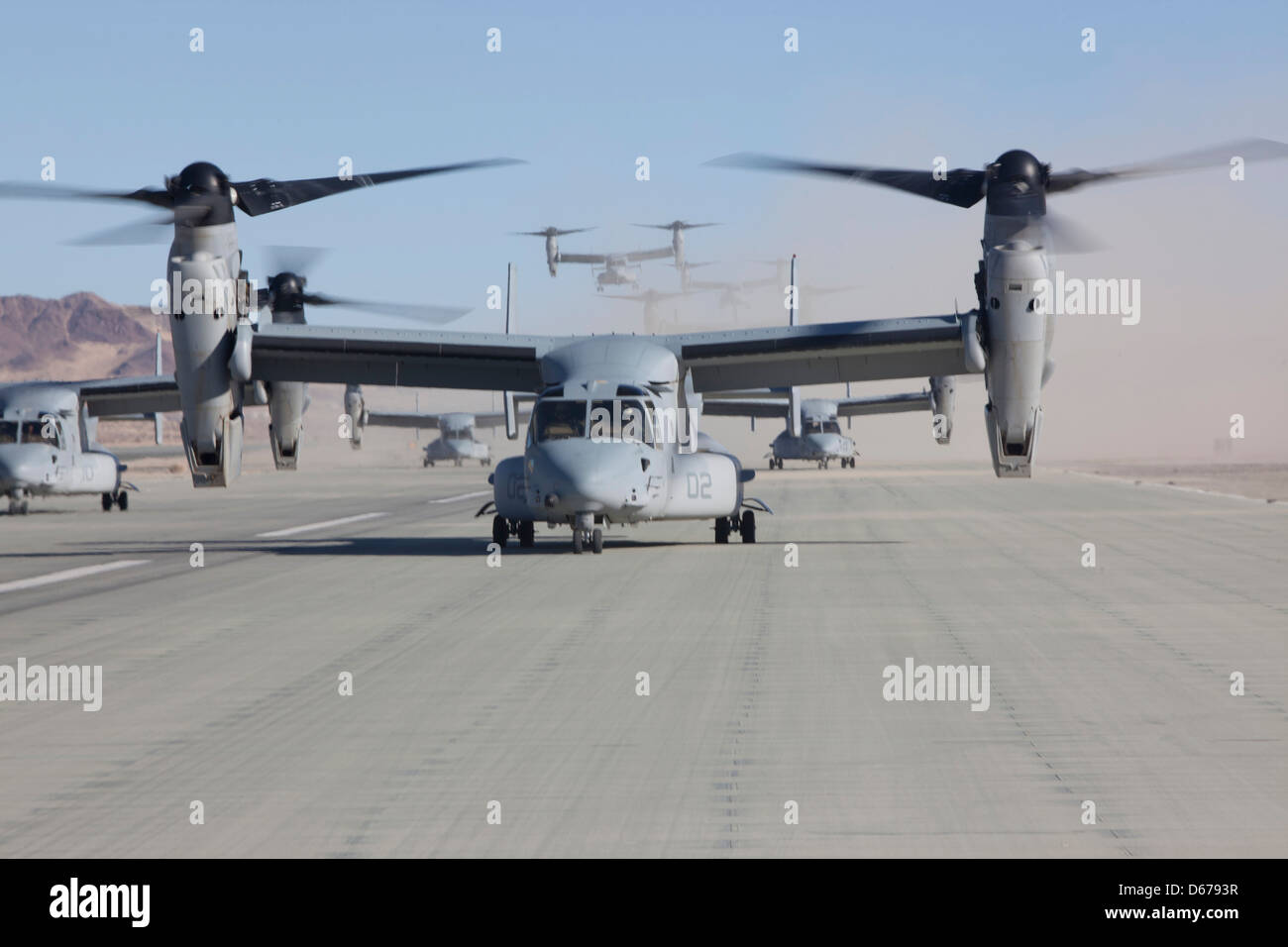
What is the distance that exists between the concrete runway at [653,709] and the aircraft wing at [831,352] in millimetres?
3638

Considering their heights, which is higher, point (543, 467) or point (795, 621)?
point (543, 467)

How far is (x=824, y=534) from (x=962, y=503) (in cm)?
1342

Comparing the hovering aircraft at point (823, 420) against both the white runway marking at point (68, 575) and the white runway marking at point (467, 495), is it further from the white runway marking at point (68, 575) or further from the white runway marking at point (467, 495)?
the white runway marking at point (68, 575)

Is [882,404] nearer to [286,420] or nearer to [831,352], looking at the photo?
[831,352]

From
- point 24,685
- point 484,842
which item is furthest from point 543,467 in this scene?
point 484,842

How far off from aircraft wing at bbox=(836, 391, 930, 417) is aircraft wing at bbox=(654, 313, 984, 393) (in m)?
51.0

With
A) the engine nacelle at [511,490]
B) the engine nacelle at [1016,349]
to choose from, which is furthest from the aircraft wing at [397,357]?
the engine nacelle at [1016,349]

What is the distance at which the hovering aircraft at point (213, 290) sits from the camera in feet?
72.1

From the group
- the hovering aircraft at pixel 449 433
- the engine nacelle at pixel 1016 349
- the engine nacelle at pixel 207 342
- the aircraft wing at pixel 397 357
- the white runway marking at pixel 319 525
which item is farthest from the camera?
the hovering aircraft at pixel 449 433

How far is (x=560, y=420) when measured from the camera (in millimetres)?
23047

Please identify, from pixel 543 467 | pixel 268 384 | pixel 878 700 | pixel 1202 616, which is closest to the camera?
pixel 878 700
